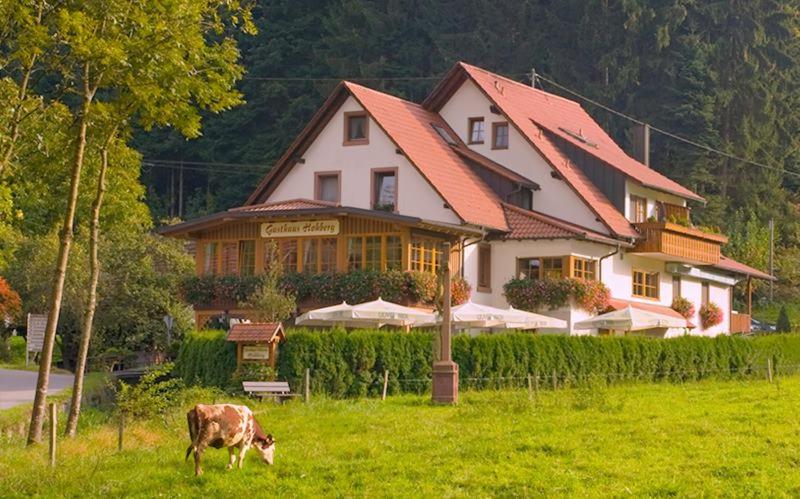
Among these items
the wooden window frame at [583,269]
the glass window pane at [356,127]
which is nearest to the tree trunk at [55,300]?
the glass window pane at [356,127]

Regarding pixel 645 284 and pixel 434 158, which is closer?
pixel 434 158

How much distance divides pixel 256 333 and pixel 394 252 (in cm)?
1043

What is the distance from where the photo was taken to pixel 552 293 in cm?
5181

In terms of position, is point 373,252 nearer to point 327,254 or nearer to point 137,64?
point 327,254

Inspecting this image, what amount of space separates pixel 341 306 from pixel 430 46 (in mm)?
56495

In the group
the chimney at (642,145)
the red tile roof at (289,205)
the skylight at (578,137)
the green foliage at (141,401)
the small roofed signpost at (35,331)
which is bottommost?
the green foliage at (141,401)

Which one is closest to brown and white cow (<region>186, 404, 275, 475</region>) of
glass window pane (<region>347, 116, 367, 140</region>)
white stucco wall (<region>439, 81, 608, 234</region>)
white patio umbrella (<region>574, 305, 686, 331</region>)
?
white patio umbrella (<region>574, 305, 686, 331</region>)

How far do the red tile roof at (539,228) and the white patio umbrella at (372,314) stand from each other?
8.19 meters

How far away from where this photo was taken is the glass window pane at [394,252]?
49.2 meters

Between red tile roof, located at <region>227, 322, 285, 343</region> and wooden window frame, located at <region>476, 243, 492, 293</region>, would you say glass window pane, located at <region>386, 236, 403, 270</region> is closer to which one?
wooden window frame, located at <region>476, 243, 492, 293</region>

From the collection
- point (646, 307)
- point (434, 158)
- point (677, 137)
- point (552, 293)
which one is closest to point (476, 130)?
point (434, 158)

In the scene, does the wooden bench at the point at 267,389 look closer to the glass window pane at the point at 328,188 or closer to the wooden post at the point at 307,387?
the wooden post at the point at 307,387

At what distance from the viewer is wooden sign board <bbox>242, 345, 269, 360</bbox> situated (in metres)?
39.6

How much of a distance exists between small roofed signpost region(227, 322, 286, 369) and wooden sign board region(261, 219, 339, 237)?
10.3 metres
